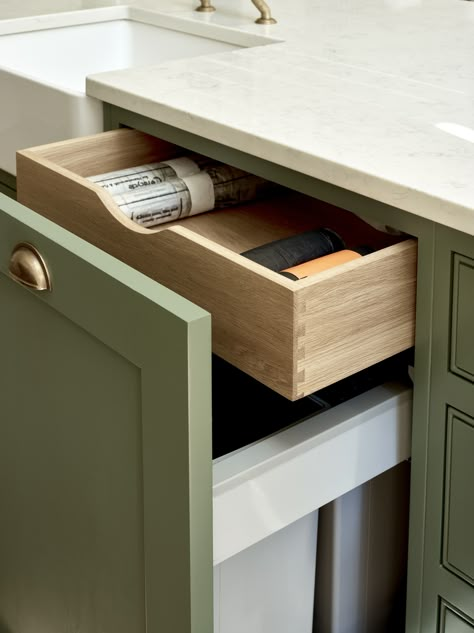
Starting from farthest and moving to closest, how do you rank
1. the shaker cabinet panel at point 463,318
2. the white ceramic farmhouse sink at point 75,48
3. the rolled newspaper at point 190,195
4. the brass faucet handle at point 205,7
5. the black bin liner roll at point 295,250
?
the brass faucet handle at point 205,7, the white ceramic farmhouse sink at point 75,48, the rolled newspaper at point 190,195, the black bin liner roll at point 295,250, the shaker cabinet panel at point 463,318

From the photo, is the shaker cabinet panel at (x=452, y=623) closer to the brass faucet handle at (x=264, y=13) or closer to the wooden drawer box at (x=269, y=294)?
the wooden drawer box at (x=269, y=294)

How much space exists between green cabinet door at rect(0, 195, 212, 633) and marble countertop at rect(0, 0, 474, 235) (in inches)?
10.5

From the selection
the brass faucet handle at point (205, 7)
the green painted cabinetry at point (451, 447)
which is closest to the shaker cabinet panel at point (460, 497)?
the green painted cabinetry at point (451, 447)

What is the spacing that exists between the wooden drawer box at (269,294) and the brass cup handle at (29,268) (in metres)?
0.13

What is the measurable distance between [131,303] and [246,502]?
27cm

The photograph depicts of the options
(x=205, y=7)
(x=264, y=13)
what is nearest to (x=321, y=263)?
(x=264, y=13)

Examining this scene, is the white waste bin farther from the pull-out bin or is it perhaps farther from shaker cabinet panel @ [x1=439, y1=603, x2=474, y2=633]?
shaker cabinet panel @ [x1=439, y1=603, x2=474, y2=633]

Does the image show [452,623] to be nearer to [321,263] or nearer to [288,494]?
[288,494]

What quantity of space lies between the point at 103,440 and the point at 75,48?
3.72ft

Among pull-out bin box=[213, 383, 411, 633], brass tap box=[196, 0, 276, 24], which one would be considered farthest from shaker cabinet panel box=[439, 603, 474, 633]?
brass tap box=[196, 0, 276, 24]

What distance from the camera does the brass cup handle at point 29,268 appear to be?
3.16ft

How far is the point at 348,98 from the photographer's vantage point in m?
1.23

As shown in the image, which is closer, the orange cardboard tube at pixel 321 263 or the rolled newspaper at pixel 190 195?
the orange cardboard tube at pixel 321 263

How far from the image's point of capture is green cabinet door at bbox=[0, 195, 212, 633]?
822 mm
